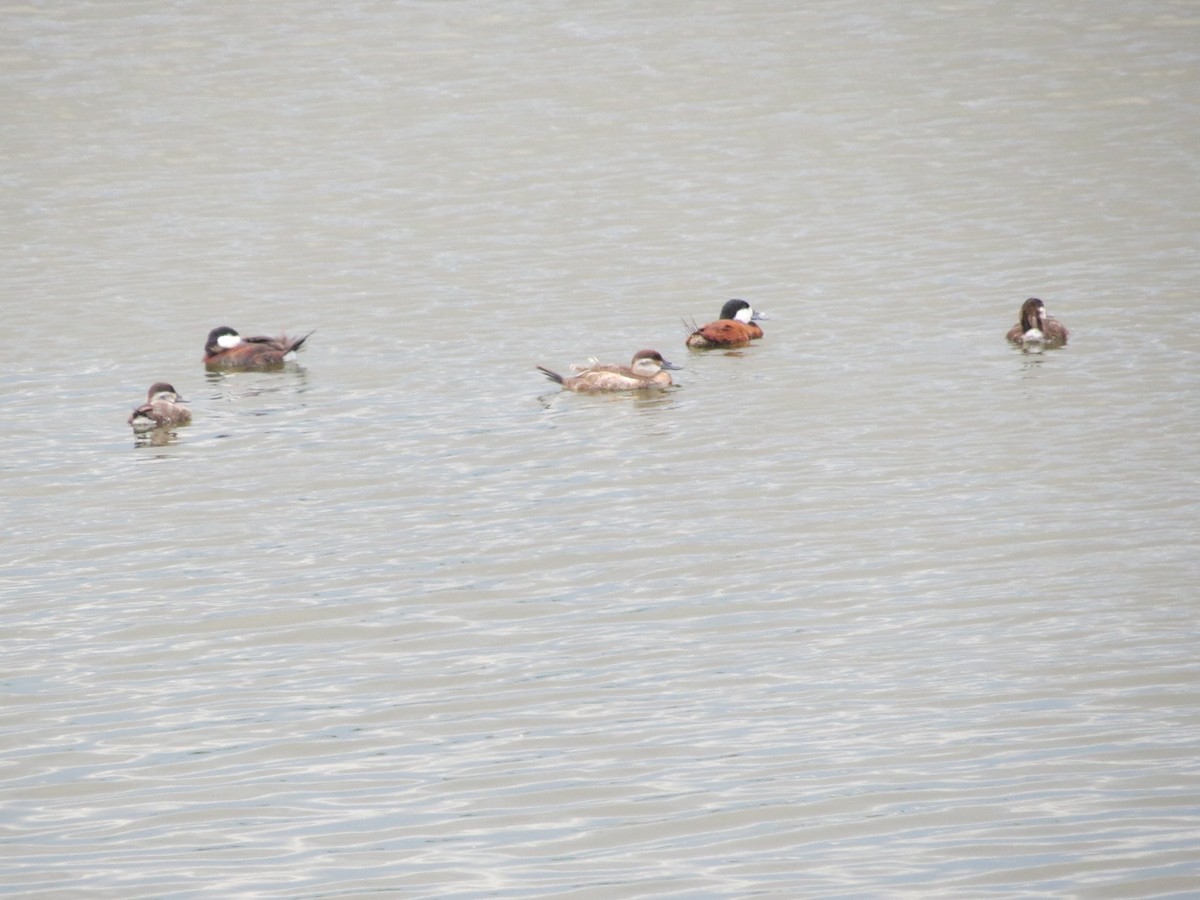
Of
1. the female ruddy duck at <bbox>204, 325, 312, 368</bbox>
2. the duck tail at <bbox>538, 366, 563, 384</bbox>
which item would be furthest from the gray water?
the female ruddy duck at <bbox>204, 325, 312, 368</bbox>

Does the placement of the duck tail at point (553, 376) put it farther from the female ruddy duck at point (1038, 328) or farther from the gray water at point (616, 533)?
the female ruddy duck at point (1038, 328)

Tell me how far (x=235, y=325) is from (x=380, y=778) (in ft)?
45.5

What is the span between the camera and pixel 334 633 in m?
9.62

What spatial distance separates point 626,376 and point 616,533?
443 centimetres

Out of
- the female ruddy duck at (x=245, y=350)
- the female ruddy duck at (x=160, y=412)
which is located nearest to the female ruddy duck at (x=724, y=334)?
the female ruddy duck at (x=245, y=350)

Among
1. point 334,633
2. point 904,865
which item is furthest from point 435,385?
point 904,865

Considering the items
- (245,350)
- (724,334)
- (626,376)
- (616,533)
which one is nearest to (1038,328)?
(724,334)

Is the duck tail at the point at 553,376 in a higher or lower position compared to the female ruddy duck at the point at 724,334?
lower

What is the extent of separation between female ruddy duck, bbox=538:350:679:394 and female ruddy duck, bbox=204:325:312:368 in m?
3.41

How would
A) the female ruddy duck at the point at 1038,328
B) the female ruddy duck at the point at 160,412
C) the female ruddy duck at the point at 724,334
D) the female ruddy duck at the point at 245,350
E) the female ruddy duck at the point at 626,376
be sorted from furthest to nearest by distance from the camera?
the female ruddy duck at the point at 245,350 → the female ruddy duck at the point at 724,334 → the female ruddy duck at the point at 1038,328 → the female ruddy duck at the point at 626,376 → the female ruddy duck at the point at 160,412

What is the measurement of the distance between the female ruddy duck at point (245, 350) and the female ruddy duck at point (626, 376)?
3409 mm

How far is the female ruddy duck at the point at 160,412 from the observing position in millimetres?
15086

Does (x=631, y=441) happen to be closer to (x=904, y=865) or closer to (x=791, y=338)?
(x=791, y=338)

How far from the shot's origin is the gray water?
22.9 ft
